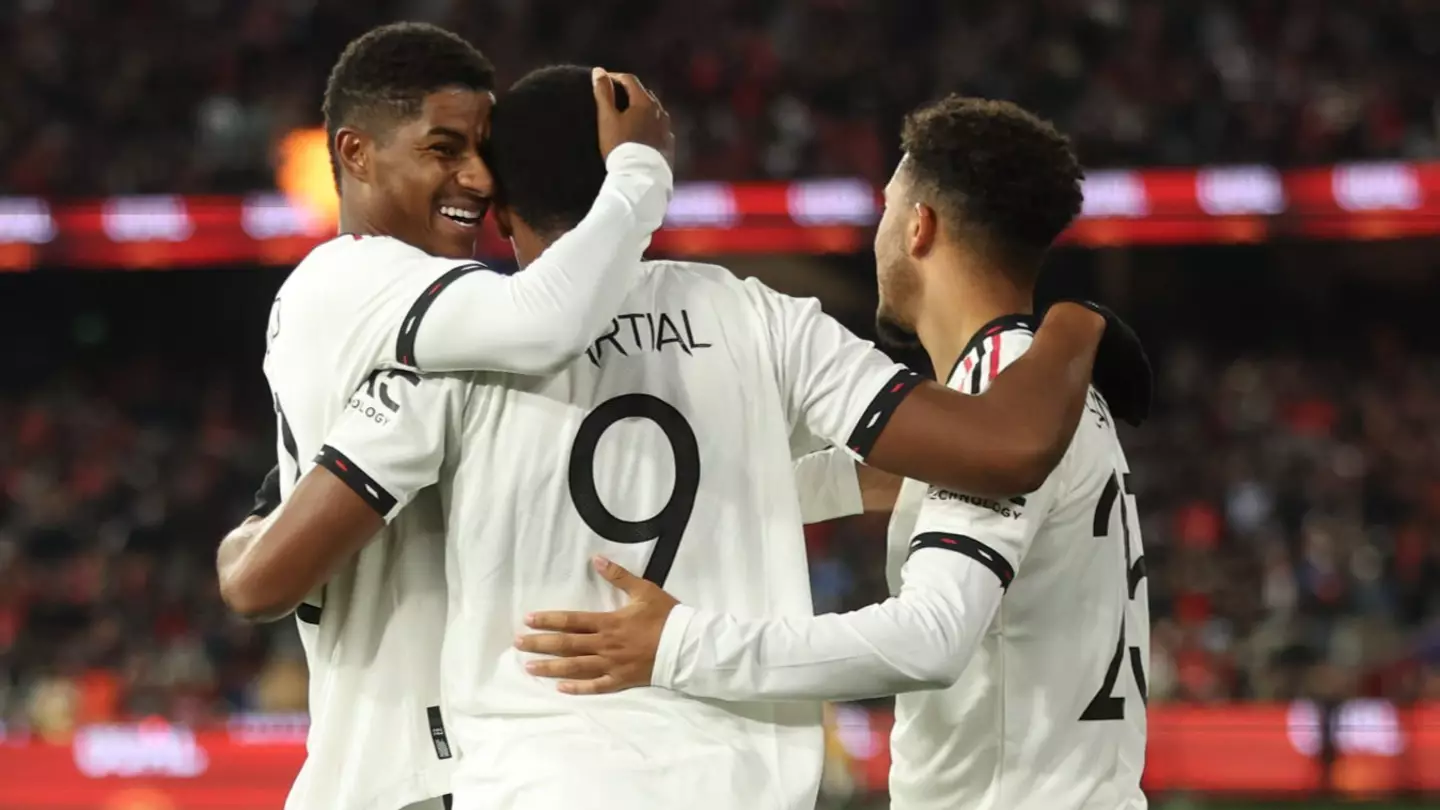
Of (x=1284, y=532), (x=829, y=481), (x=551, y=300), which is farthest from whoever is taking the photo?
(x=1284, y=532)

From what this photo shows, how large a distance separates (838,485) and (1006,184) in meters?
0.70

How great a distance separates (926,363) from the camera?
13.2 meters

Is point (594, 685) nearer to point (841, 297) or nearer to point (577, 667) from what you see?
point (577, 667)

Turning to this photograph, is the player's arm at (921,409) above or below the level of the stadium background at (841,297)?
below

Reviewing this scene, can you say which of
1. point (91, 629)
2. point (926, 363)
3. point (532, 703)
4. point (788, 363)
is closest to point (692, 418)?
point (788, 363)

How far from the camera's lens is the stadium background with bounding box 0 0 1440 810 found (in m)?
11.4

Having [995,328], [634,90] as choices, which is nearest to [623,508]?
[634,90]

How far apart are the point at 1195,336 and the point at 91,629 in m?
9.59

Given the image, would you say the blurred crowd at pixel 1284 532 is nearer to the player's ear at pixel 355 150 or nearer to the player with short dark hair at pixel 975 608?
the player with short dark hair at pixel 975 608

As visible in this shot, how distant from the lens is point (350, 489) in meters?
2.35

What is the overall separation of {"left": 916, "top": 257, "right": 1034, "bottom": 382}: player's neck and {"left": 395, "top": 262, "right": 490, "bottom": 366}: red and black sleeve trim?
0.86 meters

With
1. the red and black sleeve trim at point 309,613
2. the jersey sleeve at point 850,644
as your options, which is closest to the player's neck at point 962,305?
the jersey sleeve at point 850,644

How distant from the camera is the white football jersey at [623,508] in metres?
2.37

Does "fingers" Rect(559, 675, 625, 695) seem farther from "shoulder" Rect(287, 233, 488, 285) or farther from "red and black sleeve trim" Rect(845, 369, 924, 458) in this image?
"shoulder" Rect(287, 233, 488, 285)
